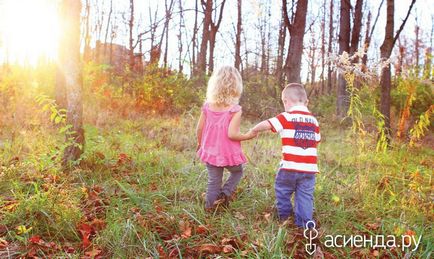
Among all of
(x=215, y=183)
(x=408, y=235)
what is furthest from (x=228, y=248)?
(x=408, y=235)

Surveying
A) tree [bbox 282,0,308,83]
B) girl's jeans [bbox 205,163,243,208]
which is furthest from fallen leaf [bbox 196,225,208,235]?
tree [bbox 282,0,308,83]

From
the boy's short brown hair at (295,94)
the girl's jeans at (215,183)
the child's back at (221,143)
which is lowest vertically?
the girl's jeans at (215,183)

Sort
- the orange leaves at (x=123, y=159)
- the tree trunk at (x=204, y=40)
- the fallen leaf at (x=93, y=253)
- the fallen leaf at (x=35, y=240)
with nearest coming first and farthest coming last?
1. the fallen leaf at (x=93, y=253)
2. the fallen leaf at (x=35, y=240)
3. the orange leaves at (x=123, y=159)
4. the tree trunk at (x=204, y=40)

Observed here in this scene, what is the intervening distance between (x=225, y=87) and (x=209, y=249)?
155 cm

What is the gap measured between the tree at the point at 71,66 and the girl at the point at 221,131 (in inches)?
73.1

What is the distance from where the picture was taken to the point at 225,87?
379 cm

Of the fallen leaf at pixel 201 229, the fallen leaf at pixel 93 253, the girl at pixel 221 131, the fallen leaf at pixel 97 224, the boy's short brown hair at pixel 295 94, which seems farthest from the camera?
the girl at pixel 221 131

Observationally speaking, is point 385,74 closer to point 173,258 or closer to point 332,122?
point 332,122

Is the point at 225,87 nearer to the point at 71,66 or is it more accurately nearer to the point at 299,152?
the point at 299,152

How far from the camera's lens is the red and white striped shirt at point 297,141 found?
3.46 m

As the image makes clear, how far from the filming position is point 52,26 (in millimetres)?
5094

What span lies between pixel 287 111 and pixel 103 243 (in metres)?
1.90

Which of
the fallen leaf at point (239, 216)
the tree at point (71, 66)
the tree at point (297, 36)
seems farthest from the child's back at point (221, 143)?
the tree at point (297, 36)

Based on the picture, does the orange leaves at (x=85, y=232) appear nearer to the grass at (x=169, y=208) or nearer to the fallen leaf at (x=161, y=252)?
the grass at (x=169, y=208)
